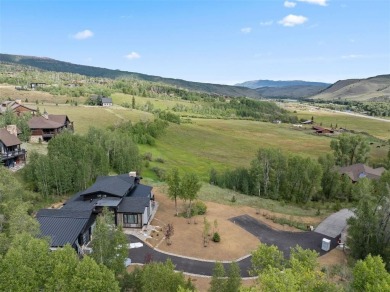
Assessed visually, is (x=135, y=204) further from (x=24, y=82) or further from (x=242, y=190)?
(x=24, y=82)

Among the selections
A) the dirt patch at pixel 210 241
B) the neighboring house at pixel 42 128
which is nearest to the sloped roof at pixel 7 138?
the neighboring house at pixel 42 128

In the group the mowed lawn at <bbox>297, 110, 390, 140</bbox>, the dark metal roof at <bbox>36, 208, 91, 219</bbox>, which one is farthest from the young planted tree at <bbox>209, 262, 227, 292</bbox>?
the mowed lawn at <bbox>297, 110, 390, 140</bbox>

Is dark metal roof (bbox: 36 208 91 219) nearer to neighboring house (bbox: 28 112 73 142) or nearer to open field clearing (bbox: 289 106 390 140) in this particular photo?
neighboring house (bbox: 28 112 73 142)

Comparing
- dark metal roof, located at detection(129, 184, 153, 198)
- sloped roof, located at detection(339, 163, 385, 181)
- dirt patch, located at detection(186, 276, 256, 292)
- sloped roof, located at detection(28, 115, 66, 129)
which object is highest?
sloped roof, located at detection(28, 115, 66, 129)

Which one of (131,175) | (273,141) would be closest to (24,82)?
(273,141)

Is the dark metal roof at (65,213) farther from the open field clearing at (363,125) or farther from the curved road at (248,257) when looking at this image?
the open field clearing at (363,125)

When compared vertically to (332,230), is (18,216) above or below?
above
